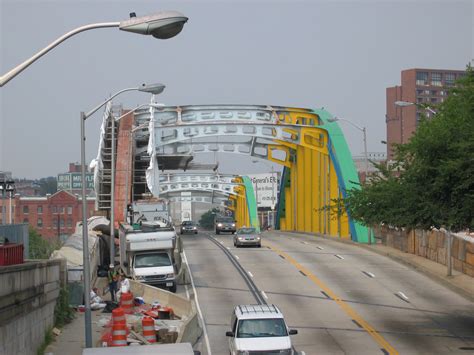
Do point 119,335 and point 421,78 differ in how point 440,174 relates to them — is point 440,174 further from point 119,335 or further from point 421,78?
point 421,78

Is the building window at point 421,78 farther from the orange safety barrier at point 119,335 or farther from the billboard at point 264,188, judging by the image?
the orange safety barrier at point 119,335

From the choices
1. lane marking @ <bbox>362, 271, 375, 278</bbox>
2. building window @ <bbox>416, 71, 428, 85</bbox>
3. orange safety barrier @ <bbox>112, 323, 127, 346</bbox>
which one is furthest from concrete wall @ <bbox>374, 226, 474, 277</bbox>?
building window @ <bbox>416, 71, 428, 85</bbox>

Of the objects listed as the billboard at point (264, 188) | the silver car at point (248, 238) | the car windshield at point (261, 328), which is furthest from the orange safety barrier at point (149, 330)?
the billboard at point (264, 188)

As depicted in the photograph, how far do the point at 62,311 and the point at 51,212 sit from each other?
106 meters

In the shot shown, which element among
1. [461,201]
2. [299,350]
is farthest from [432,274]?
[299,350]

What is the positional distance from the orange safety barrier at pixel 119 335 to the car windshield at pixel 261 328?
8.99 feet

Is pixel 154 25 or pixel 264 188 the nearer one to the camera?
pixel 154 25

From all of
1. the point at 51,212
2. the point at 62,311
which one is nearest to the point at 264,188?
the point at 51,212

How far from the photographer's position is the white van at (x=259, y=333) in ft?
65.9

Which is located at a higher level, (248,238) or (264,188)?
(264,188)

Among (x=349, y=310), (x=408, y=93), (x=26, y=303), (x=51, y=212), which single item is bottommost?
(x=349, y=310)

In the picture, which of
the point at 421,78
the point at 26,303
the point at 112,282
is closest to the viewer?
the point at 26,303

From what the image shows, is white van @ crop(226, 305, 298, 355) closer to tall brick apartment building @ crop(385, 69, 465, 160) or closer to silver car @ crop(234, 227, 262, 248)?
silver car @ crop(234, 227, 262, 248)

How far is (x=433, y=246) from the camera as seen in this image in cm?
4534
